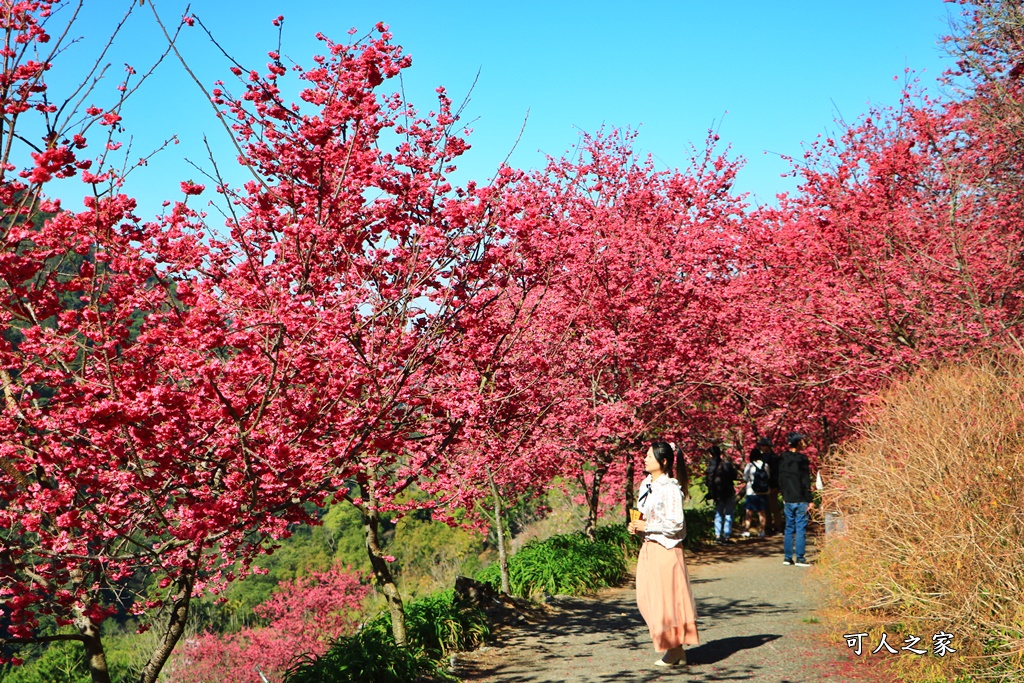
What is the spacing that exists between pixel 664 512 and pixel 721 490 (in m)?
10.3

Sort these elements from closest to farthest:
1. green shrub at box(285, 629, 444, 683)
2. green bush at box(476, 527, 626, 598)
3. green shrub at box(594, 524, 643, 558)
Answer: green shrub at box(285, 629, 444, 683)
green bush at box(476, 527, 626, 598)
green shrub at box(594, 524, 643, 558)

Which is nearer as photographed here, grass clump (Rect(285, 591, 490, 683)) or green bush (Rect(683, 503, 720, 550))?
grass clump (Rect(285, 591, 490, 683))

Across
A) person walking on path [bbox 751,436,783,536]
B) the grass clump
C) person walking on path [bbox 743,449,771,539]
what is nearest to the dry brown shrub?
the grass clump

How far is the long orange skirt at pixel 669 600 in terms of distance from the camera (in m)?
7.12

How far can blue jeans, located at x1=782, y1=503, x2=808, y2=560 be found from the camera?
40.5 ft

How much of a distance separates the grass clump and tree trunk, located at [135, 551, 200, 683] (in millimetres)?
1292

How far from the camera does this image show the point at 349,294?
5812mm

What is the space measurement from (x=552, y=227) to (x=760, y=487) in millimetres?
11066

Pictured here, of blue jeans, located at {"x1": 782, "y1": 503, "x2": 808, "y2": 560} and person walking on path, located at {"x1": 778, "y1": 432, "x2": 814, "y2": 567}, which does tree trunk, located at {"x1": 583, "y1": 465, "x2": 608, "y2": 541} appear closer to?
blue jeans, located at {"x1": 782, "y1": 503, "x2": 808, "y2": 560}

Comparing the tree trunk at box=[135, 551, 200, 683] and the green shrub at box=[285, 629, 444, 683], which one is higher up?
the tree trunk at box=[135, 551, 200, 683]

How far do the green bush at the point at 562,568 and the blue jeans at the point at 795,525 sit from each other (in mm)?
2603

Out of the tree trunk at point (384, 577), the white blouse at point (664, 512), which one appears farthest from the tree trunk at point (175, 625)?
the white blouse at point (664, 512)

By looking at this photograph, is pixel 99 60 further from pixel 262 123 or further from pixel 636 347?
pixel 636 347

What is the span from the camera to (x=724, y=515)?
17.3m
